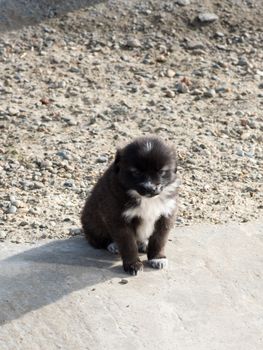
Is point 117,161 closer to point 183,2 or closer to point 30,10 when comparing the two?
point 30,10

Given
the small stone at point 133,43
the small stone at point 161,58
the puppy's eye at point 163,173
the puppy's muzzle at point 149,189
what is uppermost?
the puppy's eye at point 163,173

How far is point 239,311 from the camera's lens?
5.93 meters

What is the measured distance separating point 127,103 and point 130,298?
4403mm

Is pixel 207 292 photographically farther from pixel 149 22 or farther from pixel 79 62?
pixel 149 22

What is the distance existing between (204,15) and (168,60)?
117 centimetres

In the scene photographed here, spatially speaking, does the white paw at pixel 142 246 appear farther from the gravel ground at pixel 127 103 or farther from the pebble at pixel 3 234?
the pebble at pixel 3 234

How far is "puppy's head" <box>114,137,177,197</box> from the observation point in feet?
20.0

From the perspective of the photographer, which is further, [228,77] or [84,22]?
[84,22]

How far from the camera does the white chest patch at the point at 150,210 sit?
623 centimetres

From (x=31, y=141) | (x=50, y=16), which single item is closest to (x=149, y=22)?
(x=50, y=16)

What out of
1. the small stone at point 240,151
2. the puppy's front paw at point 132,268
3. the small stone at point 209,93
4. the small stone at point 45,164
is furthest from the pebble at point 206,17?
the puppy's front paw at point 132,268

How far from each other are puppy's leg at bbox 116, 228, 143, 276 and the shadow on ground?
6.03m

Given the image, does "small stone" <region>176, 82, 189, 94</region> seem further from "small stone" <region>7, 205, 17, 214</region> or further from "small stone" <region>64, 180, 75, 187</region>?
"small stone" <region>7, 205, 17, 214</region>

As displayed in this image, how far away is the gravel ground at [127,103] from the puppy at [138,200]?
0.89 metres
